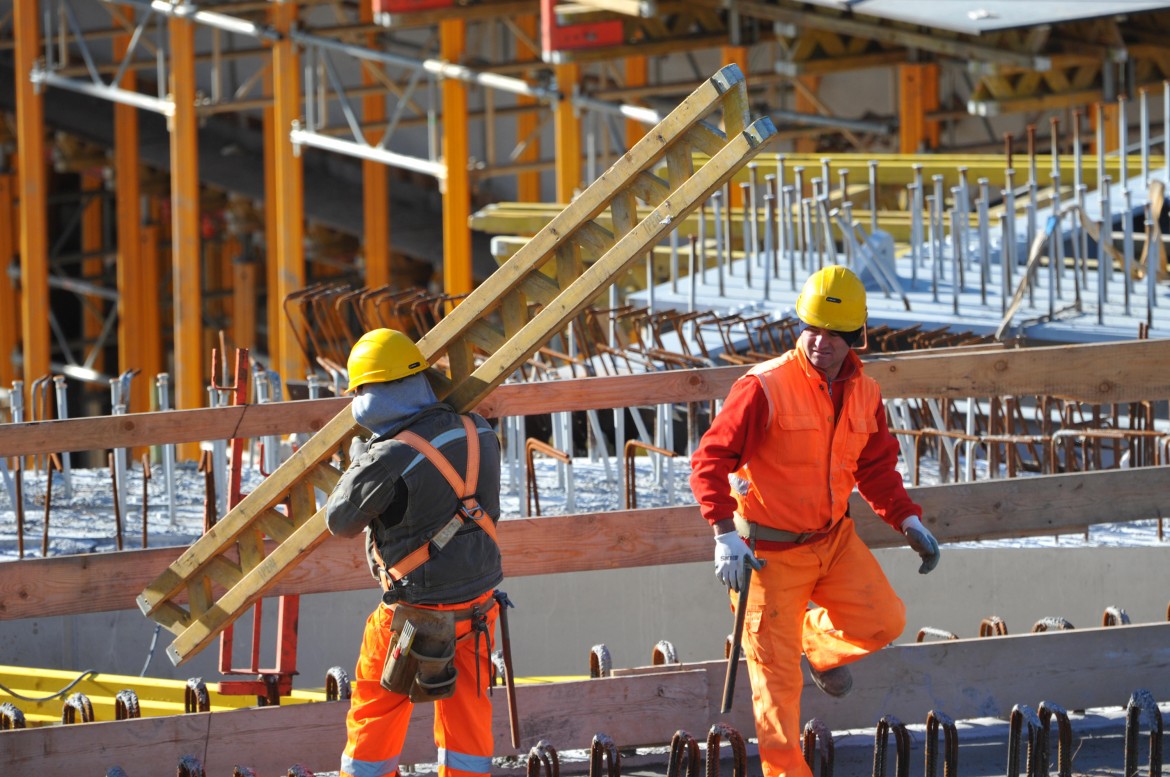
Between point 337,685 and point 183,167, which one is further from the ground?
point 183,167

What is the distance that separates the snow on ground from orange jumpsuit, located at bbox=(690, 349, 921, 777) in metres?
3.47

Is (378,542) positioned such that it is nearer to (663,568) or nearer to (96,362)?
(663,568)

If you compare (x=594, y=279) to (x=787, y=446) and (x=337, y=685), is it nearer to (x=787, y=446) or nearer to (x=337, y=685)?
(x=787, y=446)

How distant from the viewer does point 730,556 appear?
5648 mm

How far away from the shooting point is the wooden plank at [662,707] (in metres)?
→ 6.38

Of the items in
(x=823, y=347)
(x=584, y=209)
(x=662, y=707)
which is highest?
(x=584, y=209)

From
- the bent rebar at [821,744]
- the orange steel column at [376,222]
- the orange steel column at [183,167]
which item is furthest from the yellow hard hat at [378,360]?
the orange steel column at [376,222]

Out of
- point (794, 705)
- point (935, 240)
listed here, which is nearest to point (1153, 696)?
point (794, 705)

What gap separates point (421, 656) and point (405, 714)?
0.92 feet

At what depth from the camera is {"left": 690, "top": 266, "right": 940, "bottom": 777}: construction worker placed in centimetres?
577

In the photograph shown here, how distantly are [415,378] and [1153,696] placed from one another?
308 cm

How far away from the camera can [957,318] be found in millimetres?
12094

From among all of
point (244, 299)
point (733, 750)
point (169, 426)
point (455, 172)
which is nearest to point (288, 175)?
point (455, 172)

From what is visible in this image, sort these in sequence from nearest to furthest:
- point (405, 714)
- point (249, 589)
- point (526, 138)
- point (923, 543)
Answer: point (405, 714) < point (923, 543) < point (249, 589) < point (526, 138)
